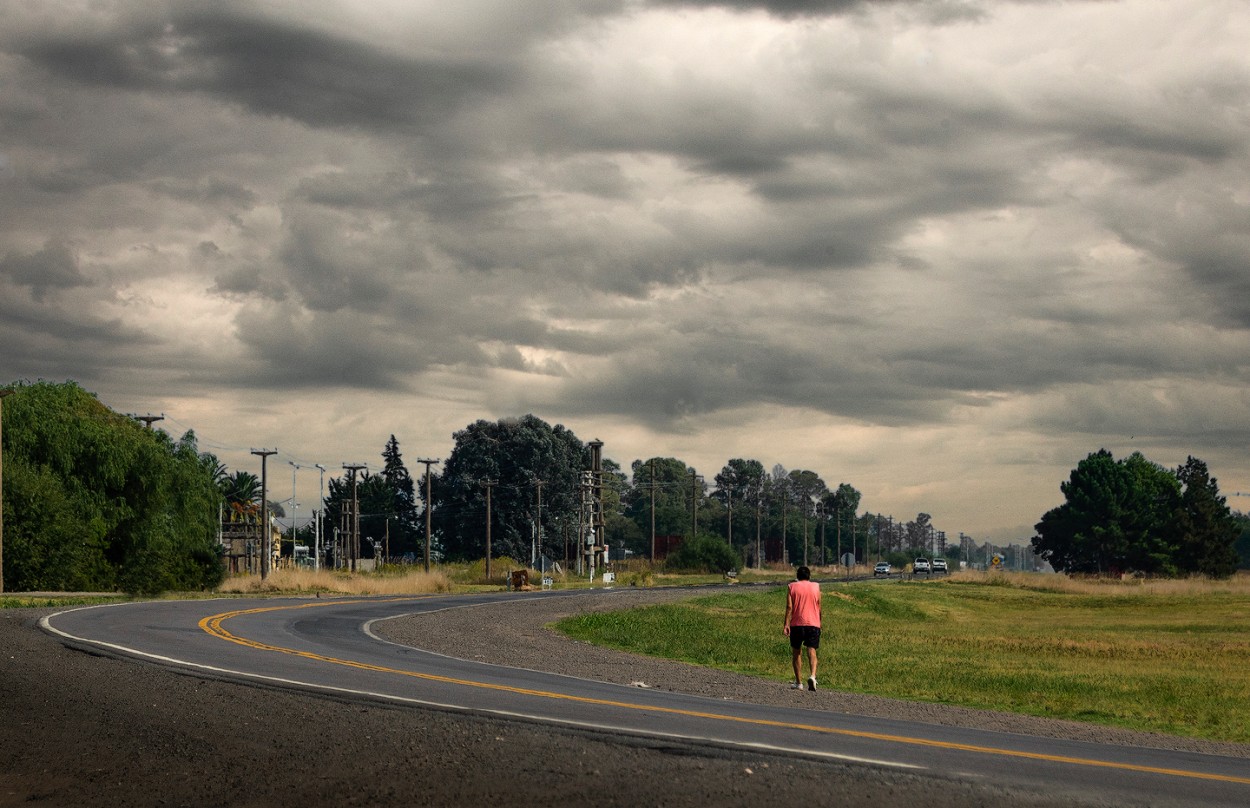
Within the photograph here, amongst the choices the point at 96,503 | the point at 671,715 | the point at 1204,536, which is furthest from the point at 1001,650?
the point at 1204,536

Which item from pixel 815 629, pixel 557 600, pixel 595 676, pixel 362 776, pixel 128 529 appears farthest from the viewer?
pixel 128 529

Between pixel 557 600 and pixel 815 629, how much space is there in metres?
37.1

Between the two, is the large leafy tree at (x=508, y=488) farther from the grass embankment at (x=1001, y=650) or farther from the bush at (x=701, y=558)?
the grass embankment at (x=1001, y=650)

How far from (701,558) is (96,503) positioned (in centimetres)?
6544

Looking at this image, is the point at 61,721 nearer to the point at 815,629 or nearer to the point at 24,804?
the point at 24,804

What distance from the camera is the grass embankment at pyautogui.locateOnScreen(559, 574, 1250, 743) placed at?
20750mm

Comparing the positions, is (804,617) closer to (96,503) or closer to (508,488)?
(96,503)

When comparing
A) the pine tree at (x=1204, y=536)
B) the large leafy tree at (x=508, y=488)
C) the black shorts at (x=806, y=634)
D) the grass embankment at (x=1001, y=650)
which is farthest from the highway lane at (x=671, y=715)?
the pine tree at (x=1204, y=536)

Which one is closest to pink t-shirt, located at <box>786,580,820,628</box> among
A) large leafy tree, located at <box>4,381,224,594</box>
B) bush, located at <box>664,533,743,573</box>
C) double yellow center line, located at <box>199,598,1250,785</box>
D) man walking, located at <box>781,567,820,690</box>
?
man walking, located at <box>781,567,820,690</box>

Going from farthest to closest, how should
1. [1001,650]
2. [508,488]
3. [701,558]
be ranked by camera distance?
[508,488], [701,558], [1001,650]

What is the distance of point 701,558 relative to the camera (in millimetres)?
117375

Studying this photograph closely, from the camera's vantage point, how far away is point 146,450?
65062 millimetres

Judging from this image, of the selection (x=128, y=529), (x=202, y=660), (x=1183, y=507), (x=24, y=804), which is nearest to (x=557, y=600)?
(x=128, y=529)

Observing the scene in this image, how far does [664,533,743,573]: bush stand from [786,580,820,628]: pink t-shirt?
318ft
